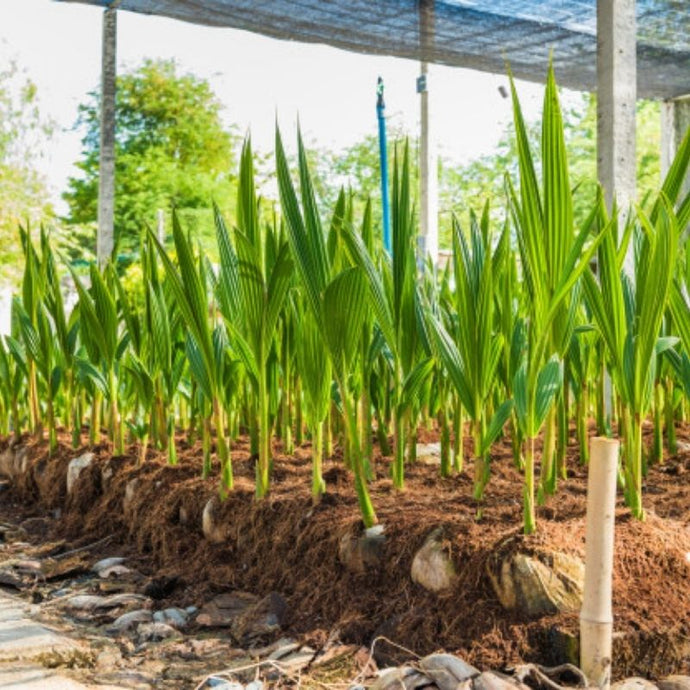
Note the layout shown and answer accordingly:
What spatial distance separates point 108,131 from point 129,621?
352 cm

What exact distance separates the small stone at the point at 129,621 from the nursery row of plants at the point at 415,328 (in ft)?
1.13

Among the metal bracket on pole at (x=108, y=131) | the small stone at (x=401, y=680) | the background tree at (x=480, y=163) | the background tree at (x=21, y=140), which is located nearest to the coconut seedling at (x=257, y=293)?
the small stone at (x=401, y=680)

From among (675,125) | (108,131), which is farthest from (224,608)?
(675,125)

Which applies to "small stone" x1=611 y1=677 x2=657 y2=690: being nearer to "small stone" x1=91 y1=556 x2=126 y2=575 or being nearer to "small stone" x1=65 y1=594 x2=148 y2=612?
"small stone" x1=65 y1=594 x2=148 y2=612

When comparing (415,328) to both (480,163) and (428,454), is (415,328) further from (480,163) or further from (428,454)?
(480,163)

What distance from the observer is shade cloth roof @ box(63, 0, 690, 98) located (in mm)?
4523

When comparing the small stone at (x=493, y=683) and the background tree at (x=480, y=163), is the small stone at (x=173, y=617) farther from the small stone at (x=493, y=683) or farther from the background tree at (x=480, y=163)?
the background tree at (x=480, y=163)

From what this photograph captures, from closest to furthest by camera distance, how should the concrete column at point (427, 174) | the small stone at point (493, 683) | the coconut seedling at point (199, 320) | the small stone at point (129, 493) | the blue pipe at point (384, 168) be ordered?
1. the small stone at point (493, 683)
2. the coconut seedling at point (199, 320)
3. the small stone at point (129, 493)
4. the blue pipe at point (384, 168)
5. the concrete column at point (427, 174)

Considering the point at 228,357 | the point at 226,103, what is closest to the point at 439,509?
the point at 228,357

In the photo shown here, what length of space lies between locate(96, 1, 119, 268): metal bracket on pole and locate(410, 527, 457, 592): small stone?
3.33 metres

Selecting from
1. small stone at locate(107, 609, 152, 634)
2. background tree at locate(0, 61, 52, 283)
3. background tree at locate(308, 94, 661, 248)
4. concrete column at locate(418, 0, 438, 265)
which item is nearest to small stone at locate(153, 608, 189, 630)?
small stone at locate(107, 609, 152, 634)

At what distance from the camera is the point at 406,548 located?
157cm

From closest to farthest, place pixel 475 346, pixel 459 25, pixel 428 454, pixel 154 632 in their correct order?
pixel 475 346 < pixel 154 632 < pixel 428 454 < pixel 459 25

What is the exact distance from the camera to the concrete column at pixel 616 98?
2840 mm
